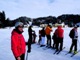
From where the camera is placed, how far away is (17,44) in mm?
5176

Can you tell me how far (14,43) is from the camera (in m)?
5.09

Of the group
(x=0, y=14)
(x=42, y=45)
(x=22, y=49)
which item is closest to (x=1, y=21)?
(x=0, y=14)

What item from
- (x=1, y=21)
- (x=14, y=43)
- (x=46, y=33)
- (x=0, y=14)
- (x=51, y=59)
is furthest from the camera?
(x=0, y=14)

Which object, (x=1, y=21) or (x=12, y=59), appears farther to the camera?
(x=1, y=21)

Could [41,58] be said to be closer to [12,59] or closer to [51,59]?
[51,59]

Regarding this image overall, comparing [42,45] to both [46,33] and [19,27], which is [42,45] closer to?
[46,33]

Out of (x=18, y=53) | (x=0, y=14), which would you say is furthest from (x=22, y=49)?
(x=0, y=14)

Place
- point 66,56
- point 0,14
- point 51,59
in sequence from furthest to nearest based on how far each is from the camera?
point 0,14 < point 66,56 < point 51,59

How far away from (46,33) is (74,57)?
411cm

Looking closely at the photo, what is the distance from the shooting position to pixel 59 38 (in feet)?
38.5

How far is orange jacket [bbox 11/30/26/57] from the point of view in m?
5.08

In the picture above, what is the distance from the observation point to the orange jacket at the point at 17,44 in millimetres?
5078

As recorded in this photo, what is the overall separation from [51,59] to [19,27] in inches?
189

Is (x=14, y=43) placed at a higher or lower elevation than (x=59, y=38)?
higher
